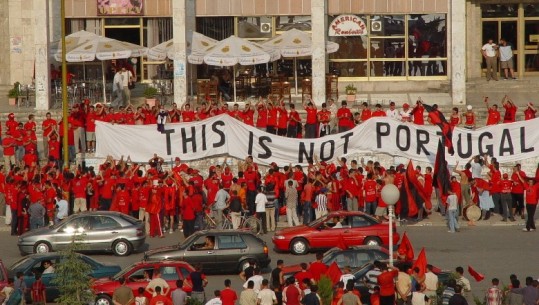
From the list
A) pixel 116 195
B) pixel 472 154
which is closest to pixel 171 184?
pixel 116 195

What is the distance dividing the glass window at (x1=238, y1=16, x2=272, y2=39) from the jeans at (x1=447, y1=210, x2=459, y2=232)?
673 inches

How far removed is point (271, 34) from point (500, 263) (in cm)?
2147

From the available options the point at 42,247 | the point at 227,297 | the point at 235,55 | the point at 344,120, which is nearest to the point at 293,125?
the point at 344,120

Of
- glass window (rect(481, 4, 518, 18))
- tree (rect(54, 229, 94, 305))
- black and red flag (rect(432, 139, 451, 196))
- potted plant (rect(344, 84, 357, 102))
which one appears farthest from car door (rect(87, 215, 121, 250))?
glass window (rect(481, 4, 518, 18))

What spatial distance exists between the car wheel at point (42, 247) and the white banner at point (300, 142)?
740 centimetres

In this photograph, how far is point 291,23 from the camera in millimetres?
50906

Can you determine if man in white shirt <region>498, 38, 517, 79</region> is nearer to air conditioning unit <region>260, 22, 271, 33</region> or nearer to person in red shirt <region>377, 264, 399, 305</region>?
air conditioning unit <region>260, 22, 271, 33</region>

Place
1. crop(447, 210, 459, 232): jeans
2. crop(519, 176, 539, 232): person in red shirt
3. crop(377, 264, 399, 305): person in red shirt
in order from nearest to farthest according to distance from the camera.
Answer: crop(377, 264, 399, 305): person in red shirt, crop(519, 176, 539, 232): person in red shirt, crop(447, 210, 459, 232): jeans

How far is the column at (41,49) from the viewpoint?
46531 mm

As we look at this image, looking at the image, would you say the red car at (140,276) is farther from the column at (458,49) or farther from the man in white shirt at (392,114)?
the column at (458,49)

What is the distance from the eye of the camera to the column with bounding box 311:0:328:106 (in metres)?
47.4

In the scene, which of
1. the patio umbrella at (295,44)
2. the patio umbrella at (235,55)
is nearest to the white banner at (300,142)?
the patio umbrella at (235,55)

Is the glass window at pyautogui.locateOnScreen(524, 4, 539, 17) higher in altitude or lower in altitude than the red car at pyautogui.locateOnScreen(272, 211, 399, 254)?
higher

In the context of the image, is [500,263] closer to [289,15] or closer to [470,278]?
[470,278]
